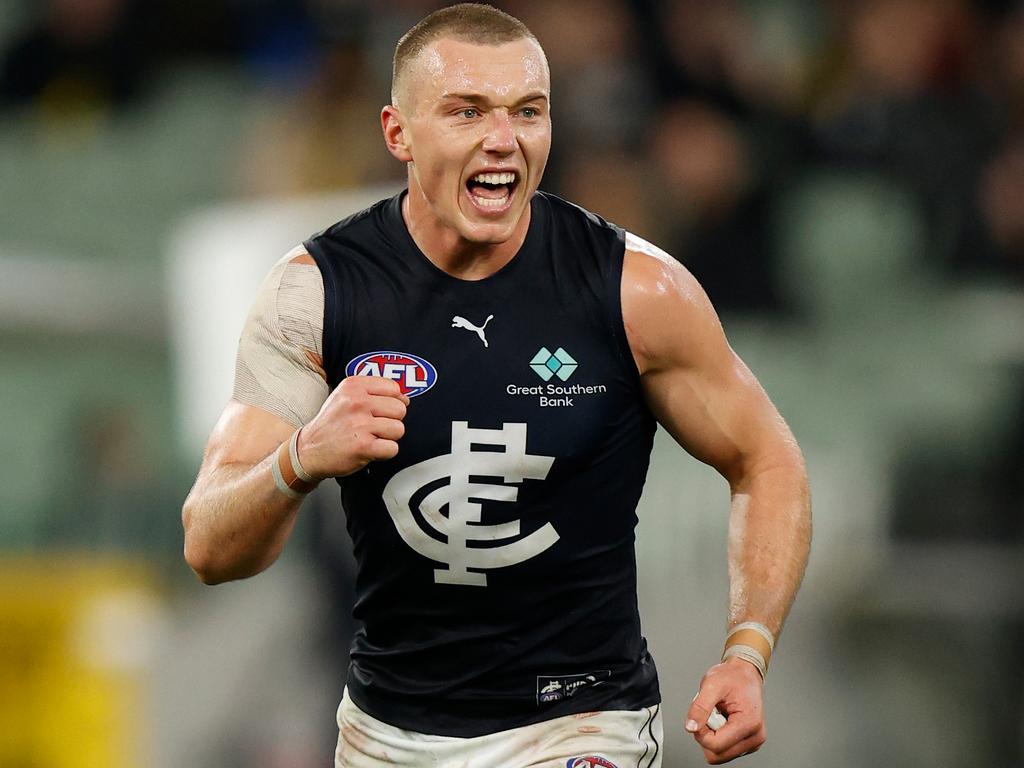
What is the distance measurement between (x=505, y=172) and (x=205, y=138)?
675cm

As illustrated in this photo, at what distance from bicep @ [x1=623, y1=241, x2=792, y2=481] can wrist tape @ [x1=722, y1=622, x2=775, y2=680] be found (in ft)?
1.32

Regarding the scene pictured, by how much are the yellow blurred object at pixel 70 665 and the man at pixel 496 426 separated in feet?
14.9

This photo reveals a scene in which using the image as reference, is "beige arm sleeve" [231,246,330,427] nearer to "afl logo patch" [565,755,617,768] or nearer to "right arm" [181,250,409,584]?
"right arm" [181,250,409,584]

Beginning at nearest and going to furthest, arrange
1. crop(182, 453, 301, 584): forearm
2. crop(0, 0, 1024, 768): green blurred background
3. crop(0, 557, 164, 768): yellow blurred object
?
crop(182, 453, 301, 584): forearm < crop(0, 0, 1024, 768): green blurred background < crop(0, 557, 164, 768): yellow blurred object

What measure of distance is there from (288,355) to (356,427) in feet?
1.79

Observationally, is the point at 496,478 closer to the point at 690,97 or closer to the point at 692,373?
the point at 692,373

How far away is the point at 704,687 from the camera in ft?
12.1

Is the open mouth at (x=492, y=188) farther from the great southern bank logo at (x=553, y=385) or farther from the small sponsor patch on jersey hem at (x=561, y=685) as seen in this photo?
the small sponsor patch on jersey hem at (x=561, y=685)

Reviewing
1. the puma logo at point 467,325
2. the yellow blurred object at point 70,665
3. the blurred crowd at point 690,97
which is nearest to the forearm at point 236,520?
the puma logo at point 467,325

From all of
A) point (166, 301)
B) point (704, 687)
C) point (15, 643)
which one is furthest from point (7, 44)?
point (704, 687)

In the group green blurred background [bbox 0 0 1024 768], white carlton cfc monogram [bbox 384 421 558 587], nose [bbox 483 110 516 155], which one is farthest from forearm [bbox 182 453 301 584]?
green blurred background [bbox 0 0 1024 768]

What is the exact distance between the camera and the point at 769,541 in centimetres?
405

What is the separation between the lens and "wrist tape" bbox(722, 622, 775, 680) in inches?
151

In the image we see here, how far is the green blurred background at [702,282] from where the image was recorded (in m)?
8.16
